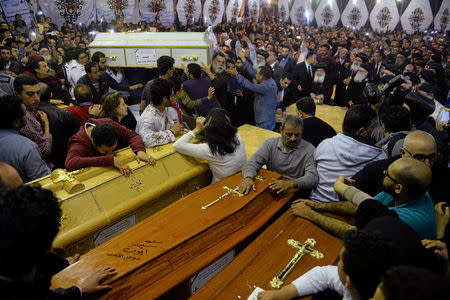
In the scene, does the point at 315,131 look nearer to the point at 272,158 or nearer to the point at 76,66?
the point at 272,158

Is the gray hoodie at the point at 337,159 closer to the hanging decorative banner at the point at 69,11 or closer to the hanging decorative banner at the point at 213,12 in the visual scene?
the hanging decorative banner at the point at 69,11

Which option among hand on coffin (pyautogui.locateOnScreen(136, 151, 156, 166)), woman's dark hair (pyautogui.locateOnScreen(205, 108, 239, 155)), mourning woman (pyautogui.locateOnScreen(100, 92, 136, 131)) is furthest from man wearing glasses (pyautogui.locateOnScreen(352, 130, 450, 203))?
mourning woman (pyautogui.locateOnScreen(100, 92, 136, 131))

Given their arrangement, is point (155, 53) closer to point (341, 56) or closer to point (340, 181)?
point (340, 181)

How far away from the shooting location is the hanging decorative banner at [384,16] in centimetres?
1677

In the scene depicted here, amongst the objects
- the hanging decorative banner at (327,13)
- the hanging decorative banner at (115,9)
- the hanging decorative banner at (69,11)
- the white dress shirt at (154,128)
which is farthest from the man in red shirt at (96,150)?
the hanging decorative banner at (327,13)

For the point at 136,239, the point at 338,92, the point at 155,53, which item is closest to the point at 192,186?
the point at 136,239

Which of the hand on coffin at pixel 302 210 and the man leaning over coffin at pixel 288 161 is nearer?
the hand on coffin at pixel 302 210

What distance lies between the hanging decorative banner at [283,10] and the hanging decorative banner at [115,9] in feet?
42.5

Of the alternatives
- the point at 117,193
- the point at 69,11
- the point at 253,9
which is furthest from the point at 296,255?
the point at 253,9

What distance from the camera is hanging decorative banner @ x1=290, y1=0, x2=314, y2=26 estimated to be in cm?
1934

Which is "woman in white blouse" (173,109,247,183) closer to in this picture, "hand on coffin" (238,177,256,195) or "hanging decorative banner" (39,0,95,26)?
"hand on coffin" (238,177,256,195)

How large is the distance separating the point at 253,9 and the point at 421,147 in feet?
61.1

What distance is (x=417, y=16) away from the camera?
16.0 meters

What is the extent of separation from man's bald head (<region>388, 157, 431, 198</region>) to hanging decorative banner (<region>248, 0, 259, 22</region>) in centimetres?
1857
